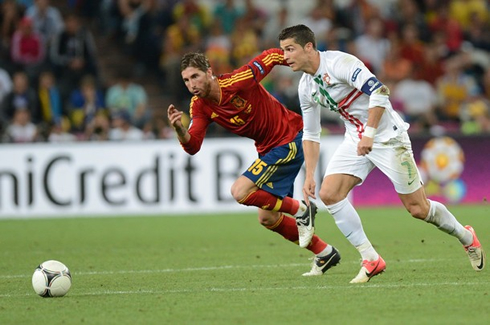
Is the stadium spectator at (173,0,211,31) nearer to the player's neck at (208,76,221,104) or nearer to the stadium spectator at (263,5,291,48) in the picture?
the stadium spectator at (263,5,291,48)

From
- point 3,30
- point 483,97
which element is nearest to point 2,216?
point 3,30

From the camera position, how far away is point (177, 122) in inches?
319

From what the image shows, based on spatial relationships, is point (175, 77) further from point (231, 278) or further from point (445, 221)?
point (445, 221)

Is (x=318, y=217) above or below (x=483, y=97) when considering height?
below

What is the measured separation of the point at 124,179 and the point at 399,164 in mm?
8961

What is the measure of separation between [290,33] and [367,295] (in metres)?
2.20

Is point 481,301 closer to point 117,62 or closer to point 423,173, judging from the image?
point 423,173

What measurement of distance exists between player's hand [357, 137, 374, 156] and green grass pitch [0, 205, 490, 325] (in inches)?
40.6

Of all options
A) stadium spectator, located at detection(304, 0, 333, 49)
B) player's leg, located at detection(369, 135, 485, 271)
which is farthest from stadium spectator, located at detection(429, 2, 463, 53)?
player's leg, located at detection(369, 135, 485, 271)

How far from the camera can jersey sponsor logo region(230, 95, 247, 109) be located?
9086 millimetres

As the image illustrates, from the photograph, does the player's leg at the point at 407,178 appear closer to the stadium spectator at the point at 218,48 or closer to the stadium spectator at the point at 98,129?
the stadium spectator at the point at 98,129

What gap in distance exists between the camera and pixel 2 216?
16.6 meters

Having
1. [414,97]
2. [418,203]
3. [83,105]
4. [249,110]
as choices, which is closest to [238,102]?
[249,110]

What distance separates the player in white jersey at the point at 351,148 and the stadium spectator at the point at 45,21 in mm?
11858
